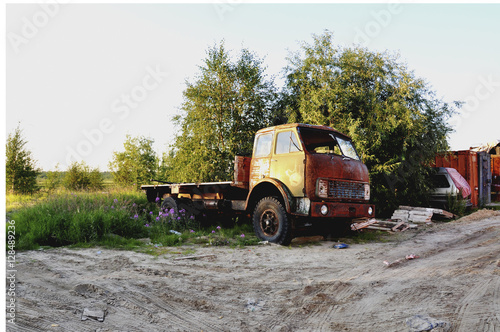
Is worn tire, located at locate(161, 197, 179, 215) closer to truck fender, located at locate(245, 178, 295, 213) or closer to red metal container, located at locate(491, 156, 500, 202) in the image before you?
truck fender, located at locate(245, 178, 295, 213)

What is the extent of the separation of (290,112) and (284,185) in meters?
7.51

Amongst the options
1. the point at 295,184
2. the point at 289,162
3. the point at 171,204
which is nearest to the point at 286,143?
the point at 289,162

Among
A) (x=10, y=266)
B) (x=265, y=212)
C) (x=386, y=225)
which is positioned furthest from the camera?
(x=386, y=225)

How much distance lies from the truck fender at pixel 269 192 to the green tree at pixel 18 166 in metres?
21.9

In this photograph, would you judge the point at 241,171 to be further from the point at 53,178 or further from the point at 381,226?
the point at 53,178

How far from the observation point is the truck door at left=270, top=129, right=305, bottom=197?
22.8 ft

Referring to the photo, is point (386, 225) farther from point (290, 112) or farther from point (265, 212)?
point (290, 112)

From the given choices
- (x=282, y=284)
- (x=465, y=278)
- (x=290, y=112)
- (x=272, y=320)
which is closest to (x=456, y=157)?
(x=290, y=112)

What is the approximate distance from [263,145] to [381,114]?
6231 millimetres

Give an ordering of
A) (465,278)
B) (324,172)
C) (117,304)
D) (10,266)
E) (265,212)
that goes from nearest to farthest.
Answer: (117,304), (465,278), (10,266), (324,172), (265,212)

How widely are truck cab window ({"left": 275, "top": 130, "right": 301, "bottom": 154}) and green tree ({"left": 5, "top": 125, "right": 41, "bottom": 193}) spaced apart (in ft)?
74.1

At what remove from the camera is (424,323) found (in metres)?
2.88

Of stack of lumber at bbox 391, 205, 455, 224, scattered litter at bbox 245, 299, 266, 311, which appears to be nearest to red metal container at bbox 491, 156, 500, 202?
stack of lumber at bbox 391, 205, 455, 224

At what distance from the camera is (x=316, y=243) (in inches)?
300
